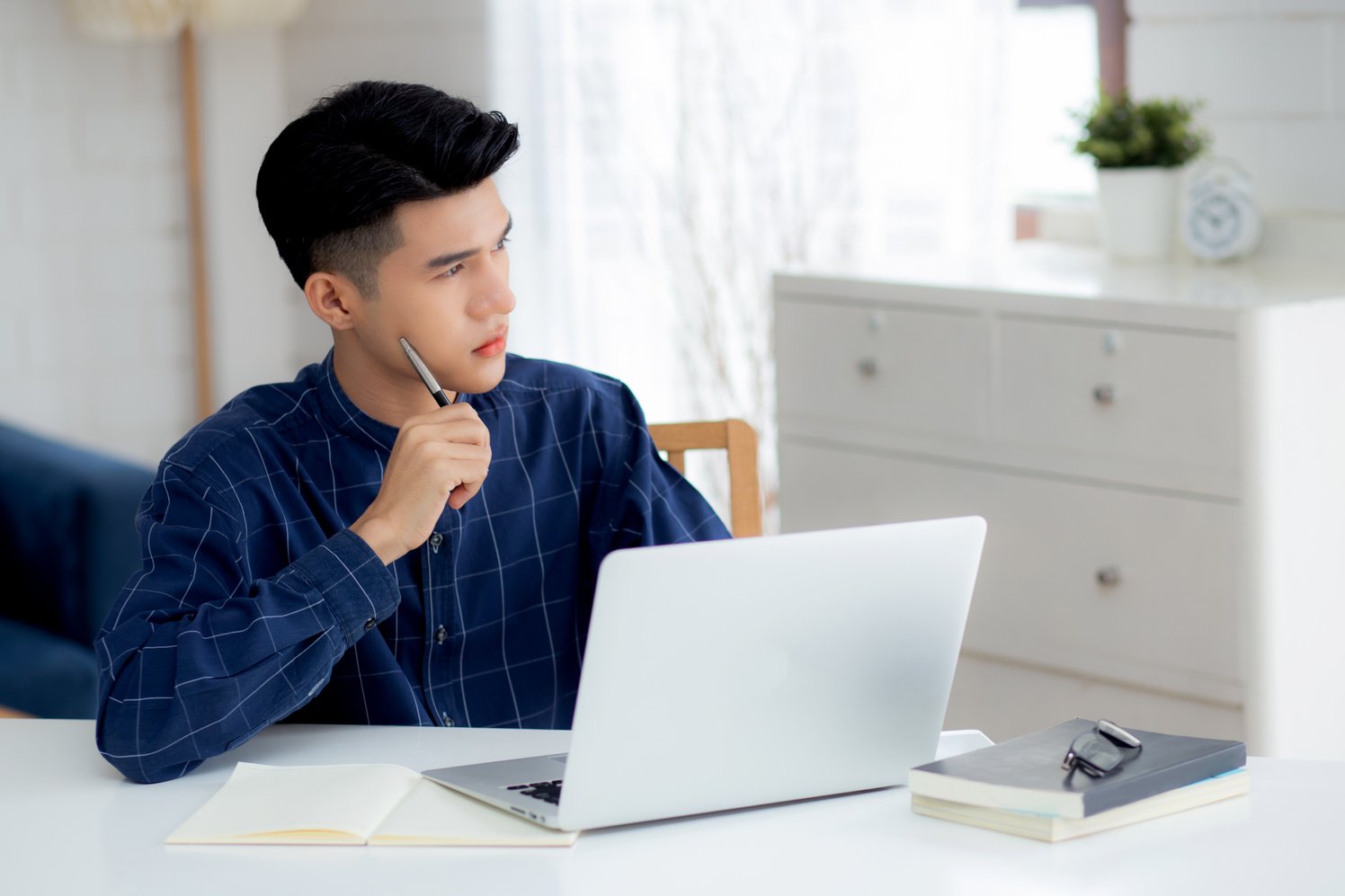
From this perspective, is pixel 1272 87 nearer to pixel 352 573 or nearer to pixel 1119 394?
pixel 1119 394

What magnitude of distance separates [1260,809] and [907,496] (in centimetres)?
140

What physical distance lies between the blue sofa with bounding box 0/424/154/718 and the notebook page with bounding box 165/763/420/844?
5.41 feet

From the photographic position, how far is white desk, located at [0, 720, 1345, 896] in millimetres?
Result: 992

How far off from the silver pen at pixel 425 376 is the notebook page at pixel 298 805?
35 centimetres

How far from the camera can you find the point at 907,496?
8.11 ft

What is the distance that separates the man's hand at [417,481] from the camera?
4.27ft

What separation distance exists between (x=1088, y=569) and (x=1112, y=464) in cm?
16

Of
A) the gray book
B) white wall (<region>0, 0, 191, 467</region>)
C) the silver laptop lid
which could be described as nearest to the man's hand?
the silver laptop lid

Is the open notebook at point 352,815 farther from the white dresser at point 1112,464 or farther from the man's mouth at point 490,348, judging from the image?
the white dresser at point 1112,464

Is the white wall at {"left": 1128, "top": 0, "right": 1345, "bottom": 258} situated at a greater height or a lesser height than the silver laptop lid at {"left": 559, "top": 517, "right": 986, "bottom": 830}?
greater

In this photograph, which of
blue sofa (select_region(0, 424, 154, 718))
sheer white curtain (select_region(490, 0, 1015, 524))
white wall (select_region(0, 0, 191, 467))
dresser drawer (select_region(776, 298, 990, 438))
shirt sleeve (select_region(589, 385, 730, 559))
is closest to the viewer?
shirt sleeve (select_region(589, 385, 730, 559))

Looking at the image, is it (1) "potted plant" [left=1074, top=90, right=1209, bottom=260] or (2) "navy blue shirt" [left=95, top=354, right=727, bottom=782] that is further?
(1) "potted plant" [left=1074, top=90, right=1209, bottom=260]

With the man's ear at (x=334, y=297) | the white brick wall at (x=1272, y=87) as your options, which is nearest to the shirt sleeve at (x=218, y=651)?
the man's ear at (x=334, y=297)

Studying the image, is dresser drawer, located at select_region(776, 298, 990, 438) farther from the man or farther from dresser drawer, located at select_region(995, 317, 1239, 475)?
the man
